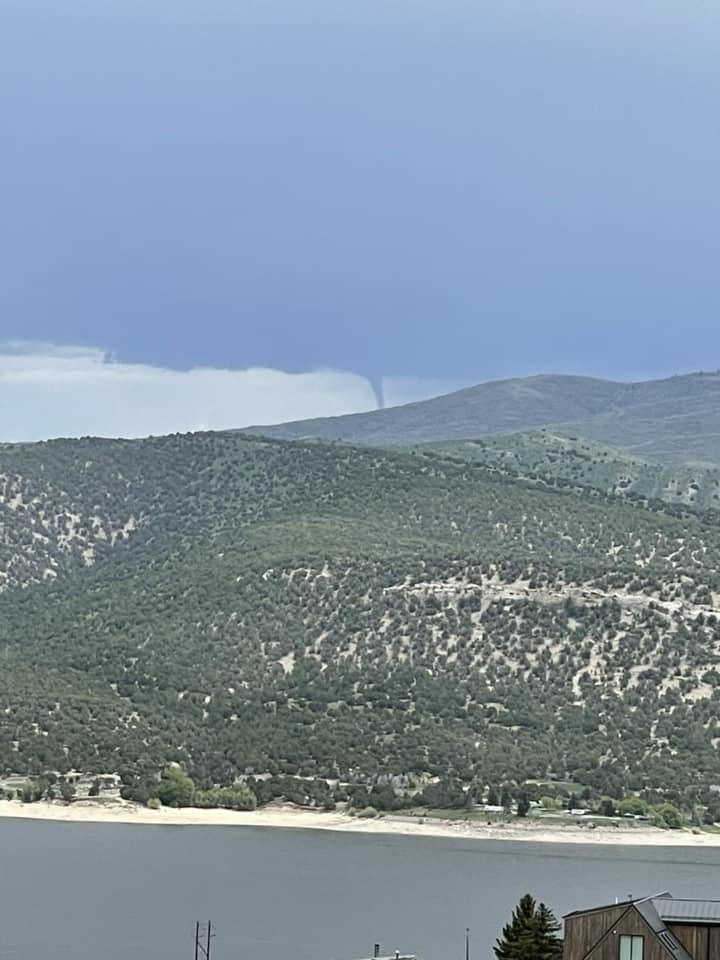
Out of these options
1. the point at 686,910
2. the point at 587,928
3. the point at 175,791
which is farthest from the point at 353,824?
the point at 587,928

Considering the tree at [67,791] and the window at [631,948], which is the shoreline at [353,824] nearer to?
the tree at [67,791]

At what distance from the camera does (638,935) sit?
136 feet

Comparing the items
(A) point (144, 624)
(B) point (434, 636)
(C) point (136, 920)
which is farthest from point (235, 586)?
(C) point (136, 920)

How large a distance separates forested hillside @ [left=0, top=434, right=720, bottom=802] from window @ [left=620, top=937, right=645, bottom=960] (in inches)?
2308

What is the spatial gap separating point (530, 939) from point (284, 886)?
30.1m

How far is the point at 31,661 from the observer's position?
4685 inches

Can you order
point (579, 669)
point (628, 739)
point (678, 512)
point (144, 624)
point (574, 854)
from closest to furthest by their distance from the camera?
point (574, 854), point (628, 739), point (579, 669), point (144, 624), point (678, 512)

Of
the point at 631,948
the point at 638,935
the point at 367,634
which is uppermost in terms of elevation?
the point at 367,634

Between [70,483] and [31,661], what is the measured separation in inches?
1598

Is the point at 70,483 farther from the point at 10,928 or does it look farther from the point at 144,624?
the point at 10,928

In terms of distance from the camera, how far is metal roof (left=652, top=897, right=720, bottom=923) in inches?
1676

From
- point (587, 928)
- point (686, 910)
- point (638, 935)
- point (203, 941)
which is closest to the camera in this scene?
point (638, 935)

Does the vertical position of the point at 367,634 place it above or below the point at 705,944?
above

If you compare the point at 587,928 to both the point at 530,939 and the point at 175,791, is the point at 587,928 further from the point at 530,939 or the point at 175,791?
the point at 175,791
